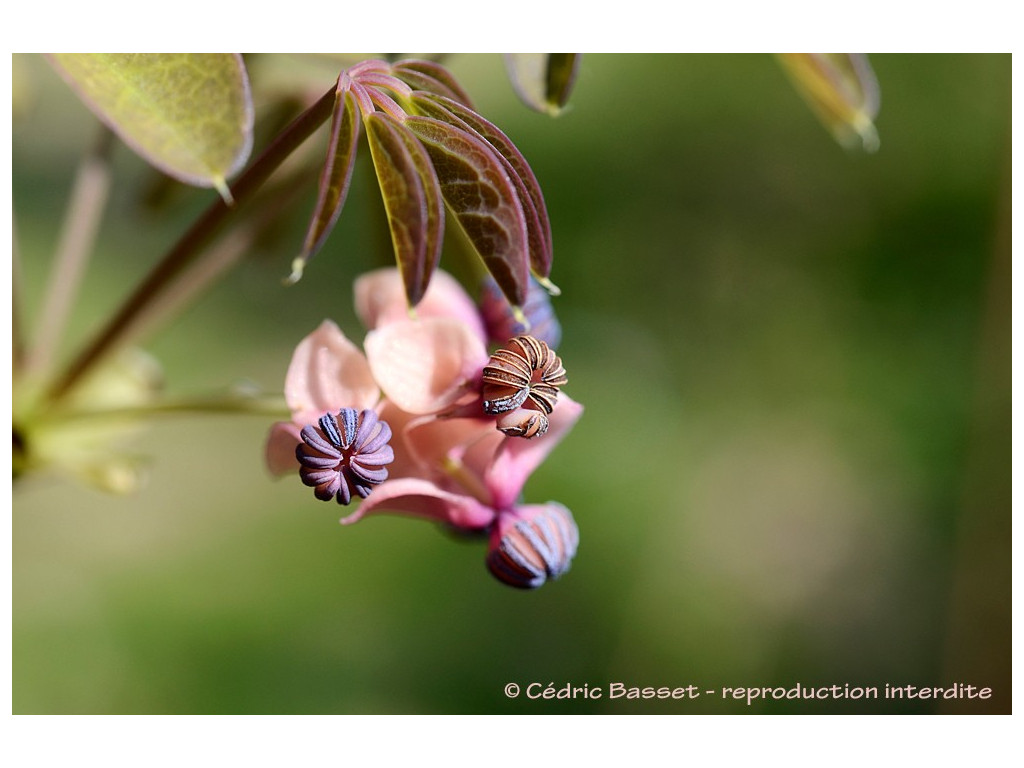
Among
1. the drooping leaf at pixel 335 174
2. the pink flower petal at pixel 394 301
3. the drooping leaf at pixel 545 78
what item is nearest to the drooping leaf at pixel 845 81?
the drooping leaf at pixel 545 78

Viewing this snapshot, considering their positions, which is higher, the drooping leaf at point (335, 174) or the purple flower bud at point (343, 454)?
the drooping leaf at point (335, 174)

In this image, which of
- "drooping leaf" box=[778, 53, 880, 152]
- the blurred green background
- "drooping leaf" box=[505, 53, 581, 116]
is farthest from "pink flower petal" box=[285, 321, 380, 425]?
the blurred green background

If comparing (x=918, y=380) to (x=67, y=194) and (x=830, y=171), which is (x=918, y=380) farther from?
(x=67, y=194)

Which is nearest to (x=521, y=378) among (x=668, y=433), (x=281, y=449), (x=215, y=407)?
(x=281, y=449)

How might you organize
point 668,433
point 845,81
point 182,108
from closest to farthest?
point 182,108, point 845,81, point 668,433

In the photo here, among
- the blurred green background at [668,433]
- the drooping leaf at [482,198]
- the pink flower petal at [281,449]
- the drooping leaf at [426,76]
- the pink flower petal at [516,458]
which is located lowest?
the pink flower petal at [281,449]

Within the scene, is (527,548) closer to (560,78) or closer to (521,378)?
(521,378)

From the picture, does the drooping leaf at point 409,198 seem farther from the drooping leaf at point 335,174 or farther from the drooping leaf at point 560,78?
the drooping leaf at point 560,78
